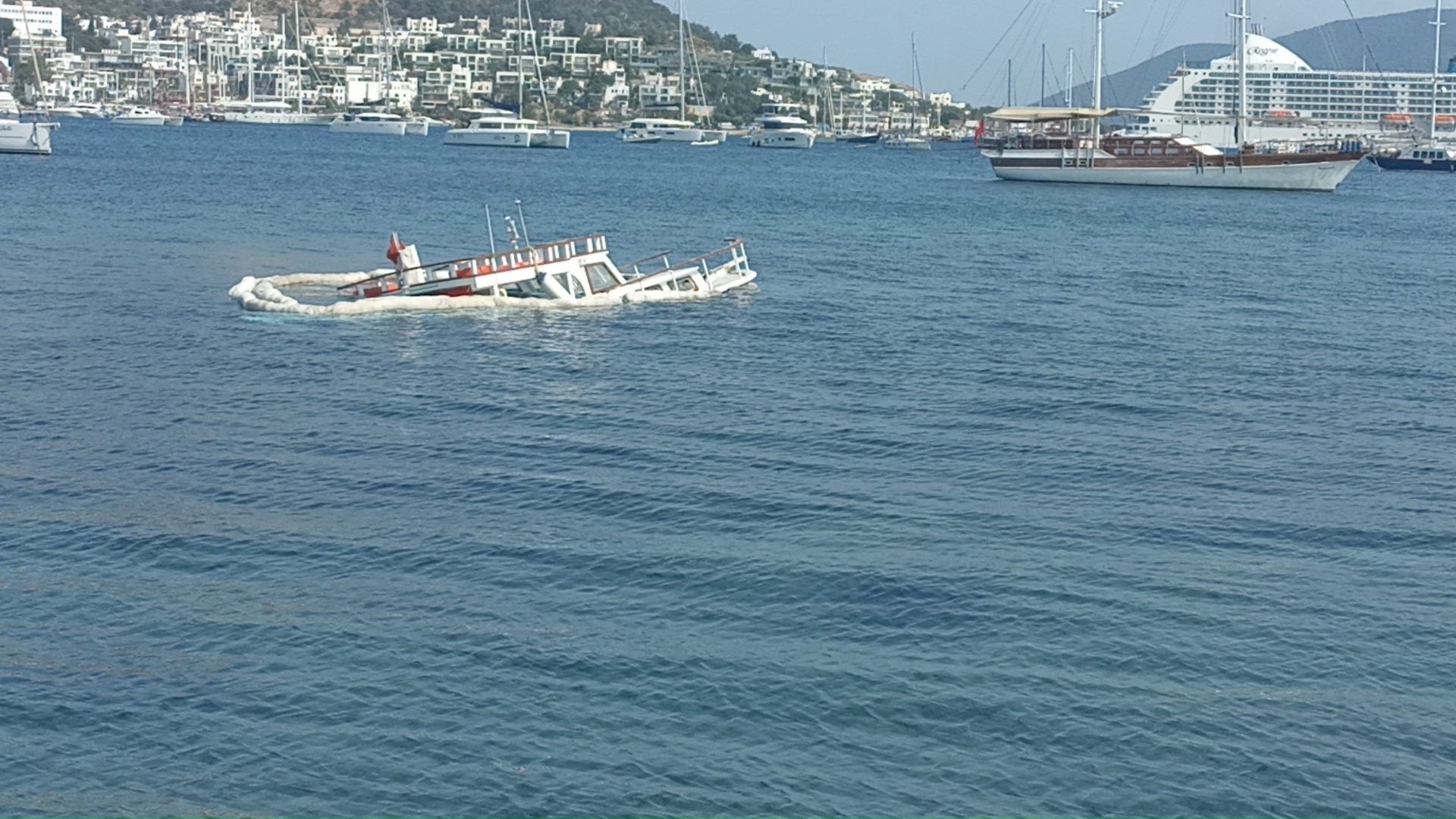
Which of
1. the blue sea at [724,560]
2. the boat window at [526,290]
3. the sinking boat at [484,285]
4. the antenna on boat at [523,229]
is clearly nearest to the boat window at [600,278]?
the sinking boat at [484,285]

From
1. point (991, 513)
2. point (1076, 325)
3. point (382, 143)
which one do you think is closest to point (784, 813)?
point (991, 513)

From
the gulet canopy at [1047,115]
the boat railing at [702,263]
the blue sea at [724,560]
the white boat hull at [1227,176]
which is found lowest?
the blue sea at [724,560]

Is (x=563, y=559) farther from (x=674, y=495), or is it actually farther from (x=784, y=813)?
(x=784, y=813)

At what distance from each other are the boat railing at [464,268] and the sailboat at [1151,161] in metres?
76.8

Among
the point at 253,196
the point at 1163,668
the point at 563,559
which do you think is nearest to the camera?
the point at 1163,668

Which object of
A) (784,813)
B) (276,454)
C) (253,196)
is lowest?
(784,813)

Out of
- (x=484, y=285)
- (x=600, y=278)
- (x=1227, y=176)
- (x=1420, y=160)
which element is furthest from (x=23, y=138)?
(x=1420, y=160)

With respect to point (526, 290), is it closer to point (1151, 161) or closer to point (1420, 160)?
point (1151, 161)

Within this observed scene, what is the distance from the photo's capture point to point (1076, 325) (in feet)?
141

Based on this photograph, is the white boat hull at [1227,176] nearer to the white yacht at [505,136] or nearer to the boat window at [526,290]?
the boat window at [526,290]

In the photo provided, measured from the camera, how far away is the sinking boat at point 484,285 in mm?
42344

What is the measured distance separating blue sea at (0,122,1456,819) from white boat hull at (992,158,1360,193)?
6636 cm

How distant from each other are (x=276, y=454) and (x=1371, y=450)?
1801 centimetres

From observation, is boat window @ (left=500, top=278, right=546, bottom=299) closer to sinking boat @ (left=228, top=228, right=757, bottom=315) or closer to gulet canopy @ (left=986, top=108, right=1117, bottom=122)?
sinking boat @ (left=228, top=228, right=757, bottom=315)
